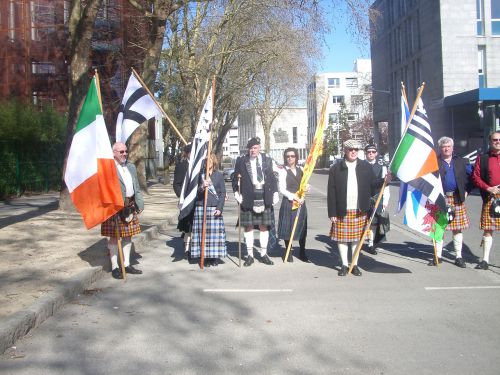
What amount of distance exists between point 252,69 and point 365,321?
24870mm

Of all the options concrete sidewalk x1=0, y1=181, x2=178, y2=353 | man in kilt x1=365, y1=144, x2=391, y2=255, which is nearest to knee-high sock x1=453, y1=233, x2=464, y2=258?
man in kilt x1=365, y1=144, x2=391, y2=255

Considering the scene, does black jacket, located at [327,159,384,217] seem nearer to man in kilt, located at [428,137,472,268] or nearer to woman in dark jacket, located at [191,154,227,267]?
man in kilt, located at [428,137,472,268]

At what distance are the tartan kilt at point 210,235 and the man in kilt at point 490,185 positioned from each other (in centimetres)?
360

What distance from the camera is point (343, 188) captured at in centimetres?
753

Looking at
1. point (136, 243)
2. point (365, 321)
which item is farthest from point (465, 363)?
point (136, 243)

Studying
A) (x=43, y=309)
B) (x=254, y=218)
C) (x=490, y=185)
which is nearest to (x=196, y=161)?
(x=254, y=218)

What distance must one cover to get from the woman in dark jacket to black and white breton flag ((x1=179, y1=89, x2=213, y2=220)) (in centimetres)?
14

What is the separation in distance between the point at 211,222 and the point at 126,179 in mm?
1468

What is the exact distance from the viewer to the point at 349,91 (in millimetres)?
108250

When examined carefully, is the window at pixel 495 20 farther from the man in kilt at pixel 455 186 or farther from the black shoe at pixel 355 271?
the black shoe at pixel 355 271

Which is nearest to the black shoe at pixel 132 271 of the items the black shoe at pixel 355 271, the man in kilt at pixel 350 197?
the man in kilt at pixel 350 197

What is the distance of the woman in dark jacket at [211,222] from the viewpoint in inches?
326

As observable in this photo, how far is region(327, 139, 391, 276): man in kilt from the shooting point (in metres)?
7.53

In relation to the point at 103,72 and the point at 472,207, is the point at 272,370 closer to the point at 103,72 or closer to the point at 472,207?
the point at 472,207
